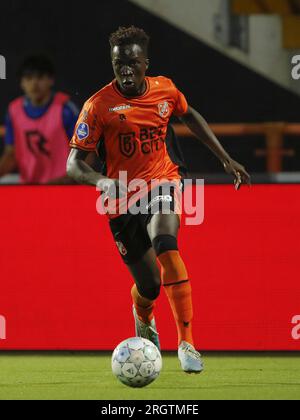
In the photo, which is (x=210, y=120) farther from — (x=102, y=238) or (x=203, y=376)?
(x=203, y=376)

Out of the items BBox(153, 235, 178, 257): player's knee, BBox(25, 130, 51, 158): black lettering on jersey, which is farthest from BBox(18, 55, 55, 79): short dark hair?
BBox(153, 235, 178, 257): player's knee

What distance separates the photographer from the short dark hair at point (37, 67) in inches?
316

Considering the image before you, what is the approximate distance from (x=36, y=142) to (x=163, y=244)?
2.38 meters

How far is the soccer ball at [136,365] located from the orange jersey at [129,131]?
1018 millimetres

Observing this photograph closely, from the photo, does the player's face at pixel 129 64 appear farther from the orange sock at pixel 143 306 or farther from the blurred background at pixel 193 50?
the blurred background at pixel 193 50

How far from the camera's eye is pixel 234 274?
24.3 feet

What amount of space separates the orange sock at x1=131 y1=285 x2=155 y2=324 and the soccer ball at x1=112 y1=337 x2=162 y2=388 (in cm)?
90

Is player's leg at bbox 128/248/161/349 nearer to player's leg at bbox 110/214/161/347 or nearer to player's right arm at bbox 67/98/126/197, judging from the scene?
player's leg at bbox 110/214/161/347

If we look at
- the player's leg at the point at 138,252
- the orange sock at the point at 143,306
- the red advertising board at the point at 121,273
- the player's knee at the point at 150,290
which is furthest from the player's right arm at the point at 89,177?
the red advertising board at the point at 121,273

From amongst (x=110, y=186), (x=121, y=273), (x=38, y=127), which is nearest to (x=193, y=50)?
(x=38, y=127)

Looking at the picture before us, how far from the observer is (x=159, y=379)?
19.9 feet

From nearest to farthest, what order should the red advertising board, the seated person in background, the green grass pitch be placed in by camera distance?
the green grass pitch, the red advertising board, the seated person in background

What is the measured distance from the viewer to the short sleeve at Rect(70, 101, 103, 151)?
6055mm

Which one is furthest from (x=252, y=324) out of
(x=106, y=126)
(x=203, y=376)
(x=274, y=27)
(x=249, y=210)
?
(x=274, y=27)
